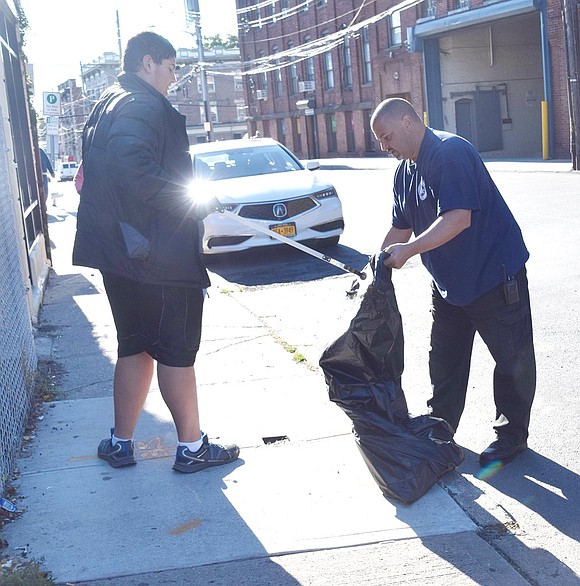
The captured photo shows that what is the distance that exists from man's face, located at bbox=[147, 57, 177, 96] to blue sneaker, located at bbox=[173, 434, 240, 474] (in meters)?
1.81

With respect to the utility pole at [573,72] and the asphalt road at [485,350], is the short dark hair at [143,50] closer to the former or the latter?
the asphalt road at [485,350]

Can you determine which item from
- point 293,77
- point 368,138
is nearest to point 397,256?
point 368,138

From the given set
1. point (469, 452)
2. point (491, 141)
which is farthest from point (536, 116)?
point (469, 452)

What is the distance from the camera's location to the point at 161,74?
445 cm

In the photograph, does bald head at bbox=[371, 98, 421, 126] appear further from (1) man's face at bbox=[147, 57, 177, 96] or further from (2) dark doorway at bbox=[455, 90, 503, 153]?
(2) dark doorway at bbox=[455, 90, 503, 153]

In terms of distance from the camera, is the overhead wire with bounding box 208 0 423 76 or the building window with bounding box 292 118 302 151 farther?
the building window with bounding box 292 118 302 151

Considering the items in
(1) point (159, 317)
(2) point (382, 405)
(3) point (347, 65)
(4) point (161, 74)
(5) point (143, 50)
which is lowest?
(2) point (382, 405)

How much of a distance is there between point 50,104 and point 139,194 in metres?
19.5

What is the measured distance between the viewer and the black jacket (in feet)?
13.8

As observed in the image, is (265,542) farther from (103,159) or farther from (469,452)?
(103,159)

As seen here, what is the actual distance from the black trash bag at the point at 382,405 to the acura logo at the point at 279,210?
7.51m

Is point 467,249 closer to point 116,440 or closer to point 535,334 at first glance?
point 116,440

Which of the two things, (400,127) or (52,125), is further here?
(52,125)

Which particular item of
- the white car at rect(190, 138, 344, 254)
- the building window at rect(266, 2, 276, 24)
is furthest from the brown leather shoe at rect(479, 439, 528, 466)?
the building window at rect(266, 2, 276, 24)
